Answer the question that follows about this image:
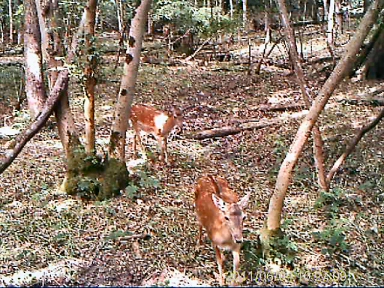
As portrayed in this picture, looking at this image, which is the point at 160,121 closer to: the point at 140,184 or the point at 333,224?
the point at 140,184

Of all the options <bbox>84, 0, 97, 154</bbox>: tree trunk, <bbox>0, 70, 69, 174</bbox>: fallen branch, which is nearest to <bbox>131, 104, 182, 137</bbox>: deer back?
<bbox>84, 0, 97, 154</bbox>: tree trunk

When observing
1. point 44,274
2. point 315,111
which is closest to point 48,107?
point 44,274

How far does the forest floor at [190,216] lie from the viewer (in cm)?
478

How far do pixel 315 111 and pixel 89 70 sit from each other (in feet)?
10.7

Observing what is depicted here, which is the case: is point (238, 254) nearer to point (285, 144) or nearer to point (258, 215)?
point (258, 215)

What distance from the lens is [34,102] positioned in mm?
7234

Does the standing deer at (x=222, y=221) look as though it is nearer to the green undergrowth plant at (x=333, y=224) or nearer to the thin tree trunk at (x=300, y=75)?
the green undergrowth plant at (x=333, y=224)

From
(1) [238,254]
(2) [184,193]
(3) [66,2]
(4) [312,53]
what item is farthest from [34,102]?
(4) [312,53]

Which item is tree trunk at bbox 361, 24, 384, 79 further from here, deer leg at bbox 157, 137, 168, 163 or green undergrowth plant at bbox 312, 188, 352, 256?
green undergrowth plant at bbox 312, 188, 352, 256

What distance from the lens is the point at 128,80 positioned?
257 inches

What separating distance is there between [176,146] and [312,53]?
35.4 feet

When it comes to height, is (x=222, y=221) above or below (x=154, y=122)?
below

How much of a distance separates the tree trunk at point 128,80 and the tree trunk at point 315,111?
2.55m

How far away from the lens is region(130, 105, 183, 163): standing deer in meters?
8.55
